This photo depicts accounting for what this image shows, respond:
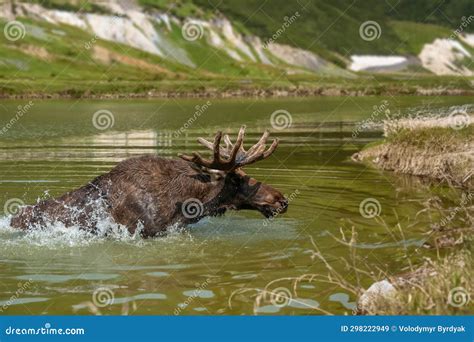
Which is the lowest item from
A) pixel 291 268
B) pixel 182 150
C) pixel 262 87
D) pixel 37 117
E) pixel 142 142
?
pixel 291 268

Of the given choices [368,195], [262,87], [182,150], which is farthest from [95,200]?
[262,87]

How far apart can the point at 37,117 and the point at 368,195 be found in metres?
43.4

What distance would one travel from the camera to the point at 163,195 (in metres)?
16.3

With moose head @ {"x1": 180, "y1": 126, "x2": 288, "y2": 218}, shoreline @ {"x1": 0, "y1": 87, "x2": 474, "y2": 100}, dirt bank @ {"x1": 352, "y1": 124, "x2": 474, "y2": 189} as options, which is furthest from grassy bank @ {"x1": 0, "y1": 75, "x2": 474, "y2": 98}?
moose head @ {"x1": 180, "y1": 126, "x2": 288, "y2": 218}

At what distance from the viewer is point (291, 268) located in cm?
1463

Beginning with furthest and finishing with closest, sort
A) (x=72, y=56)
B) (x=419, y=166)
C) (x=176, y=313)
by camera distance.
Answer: (x=72, y=56)
(x=419, y=166)
(x=176, y=313)

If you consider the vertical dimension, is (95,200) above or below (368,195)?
below

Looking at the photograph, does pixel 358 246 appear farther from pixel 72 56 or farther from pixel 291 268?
pixel 72 56

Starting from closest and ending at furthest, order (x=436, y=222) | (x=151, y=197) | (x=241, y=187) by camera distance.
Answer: (x=151, y=197)
(x=241, y=187)
(x=436, y=222)

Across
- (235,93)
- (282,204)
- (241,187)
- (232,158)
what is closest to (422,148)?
(282,204)

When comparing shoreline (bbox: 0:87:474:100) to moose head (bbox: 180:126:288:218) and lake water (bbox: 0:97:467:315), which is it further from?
moose head (bbox: 180:126:288:218)

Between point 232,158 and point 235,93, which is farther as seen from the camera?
point 235,93

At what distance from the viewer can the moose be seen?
1628 cm

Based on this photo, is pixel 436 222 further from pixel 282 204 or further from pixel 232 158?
pixel 232 158
